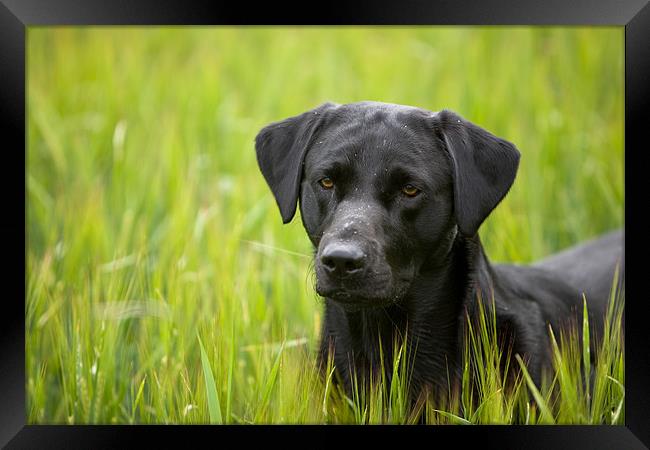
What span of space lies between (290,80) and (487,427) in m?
5.22

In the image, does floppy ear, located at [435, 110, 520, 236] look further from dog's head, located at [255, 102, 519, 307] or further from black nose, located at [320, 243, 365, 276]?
black nose, located at [320, 243, 365, 276]

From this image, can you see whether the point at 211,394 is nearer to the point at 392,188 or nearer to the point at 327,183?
the point at 327,183

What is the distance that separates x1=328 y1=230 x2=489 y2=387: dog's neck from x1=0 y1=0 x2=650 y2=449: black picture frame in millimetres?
433

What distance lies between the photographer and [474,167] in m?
3.76

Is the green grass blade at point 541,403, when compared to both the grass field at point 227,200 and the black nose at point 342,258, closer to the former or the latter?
the grass field at point 227,200

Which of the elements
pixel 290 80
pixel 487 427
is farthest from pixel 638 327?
pixel 290 80

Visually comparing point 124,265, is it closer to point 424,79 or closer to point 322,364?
point 322,364

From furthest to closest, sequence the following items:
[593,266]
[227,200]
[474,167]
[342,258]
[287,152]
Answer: [227,200] → [593,266] → [287,152] → [474,167] → [342,258]

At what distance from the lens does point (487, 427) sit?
355 cm

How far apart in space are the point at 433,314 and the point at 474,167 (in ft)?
2.34

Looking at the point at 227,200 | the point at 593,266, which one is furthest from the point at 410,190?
the point at 227,200

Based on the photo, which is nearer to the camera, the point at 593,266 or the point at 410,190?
the point at 410,190

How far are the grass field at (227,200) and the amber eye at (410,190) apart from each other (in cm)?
71

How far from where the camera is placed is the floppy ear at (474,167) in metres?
3.68
